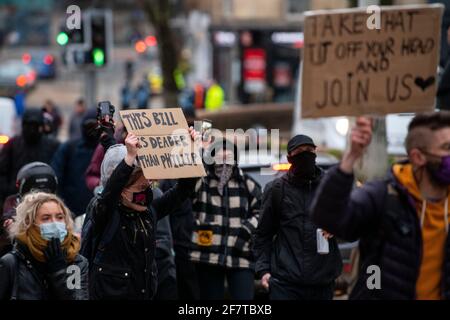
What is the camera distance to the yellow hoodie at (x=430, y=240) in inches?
181

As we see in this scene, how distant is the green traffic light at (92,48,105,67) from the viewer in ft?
54.7

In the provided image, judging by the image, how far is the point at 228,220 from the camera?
8.09 m

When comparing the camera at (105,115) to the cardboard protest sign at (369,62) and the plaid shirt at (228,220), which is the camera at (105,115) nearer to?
the plaid shirt at (228,220)

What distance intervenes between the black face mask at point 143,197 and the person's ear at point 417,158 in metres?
1.98

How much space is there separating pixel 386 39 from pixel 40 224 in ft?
6.76

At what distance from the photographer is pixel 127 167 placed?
5871mm

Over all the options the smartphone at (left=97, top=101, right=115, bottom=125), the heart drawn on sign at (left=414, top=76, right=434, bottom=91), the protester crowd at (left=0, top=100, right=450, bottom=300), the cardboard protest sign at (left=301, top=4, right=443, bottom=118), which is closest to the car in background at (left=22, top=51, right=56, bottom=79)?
the protester crowd at (left=0, top=100, right=450, bottom=300)

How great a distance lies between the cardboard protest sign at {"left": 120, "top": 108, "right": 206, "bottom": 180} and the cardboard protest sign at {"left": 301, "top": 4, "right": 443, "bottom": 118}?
4.54 feet

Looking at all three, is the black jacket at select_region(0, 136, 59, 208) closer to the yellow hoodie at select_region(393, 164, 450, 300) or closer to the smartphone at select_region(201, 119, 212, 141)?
the smartphone at select_region(201, 119, 212, 141)

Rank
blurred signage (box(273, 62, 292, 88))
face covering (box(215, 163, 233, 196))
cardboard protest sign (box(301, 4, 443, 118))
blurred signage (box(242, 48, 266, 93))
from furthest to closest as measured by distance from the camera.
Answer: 1. blurred signage (box(273, 62, 292, 88))
2. blurred signage (box(242, 48, 266, 93))
3. face covering (box(215, 163, 233, 196))
4. cardboard protest sign (box(301, 4, 443, 118))

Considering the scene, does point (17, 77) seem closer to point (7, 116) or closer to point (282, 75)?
point (282, 75)

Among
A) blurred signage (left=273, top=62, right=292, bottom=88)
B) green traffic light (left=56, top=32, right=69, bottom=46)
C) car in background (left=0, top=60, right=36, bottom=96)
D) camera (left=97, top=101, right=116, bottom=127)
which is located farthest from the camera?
car in background (left=0, top=60, right=36, bottom=96)

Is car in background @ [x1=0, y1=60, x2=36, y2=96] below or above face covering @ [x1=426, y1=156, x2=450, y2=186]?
below
